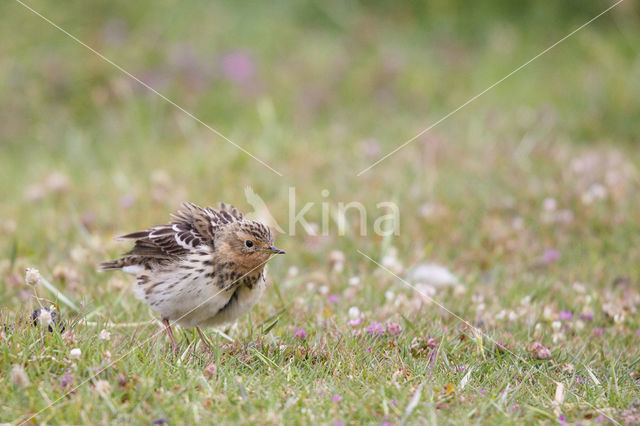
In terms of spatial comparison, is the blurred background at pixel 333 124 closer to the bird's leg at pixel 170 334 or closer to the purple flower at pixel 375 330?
the bird's leg at pixel 170 334

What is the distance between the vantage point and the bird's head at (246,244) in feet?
17.2

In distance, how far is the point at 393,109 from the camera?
11438 mm

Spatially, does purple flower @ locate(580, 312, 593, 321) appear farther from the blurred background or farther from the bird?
the bird

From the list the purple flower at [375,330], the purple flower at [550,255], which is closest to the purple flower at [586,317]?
the purple flower at [550,255]

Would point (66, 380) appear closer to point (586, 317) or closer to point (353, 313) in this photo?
point (353, 313)

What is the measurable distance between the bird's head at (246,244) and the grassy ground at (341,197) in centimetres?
48

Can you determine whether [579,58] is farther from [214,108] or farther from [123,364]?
[123,364]

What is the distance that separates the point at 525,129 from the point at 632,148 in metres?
1.40

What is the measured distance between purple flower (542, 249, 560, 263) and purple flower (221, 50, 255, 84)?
18.5 ft

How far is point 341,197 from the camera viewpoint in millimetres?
8453

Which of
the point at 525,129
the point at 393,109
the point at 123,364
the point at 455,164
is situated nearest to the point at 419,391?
the point at 123,364

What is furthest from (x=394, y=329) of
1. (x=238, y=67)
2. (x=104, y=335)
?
(x=238, y=67)

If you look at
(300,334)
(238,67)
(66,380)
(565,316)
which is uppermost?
(238,67)

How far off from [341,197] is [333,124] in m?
2.62
